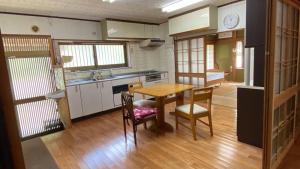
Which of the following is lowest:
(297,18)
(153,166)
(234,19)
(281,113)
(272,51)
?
(153,166)

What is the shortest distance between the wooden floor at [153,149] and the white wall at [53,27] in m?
2.15

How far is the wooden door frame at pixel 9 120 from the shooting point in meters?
0.55

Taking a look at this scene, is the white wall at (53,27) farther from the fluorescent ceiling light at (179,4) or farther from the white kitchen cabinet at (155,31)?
the fluorescent ceiling light at (179,4)

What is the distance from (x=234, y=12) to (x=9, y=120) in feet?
14.0

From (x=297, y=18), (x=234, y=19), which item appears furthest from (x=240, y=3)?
(x=297, y=18)

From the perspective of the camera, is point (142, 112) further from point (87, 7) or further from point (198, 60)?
point (198, 60)

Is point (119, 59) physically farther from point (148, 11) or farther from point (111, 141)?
point (111, 141)

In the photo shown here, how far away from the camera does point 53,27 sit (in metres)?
3.86

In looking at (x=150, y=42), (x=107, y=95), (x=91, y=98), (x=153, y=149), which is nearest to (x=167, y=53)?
(x=150, y=42)

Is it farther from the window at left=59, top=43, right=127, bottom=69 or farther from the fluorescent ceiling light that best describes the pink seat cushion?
the window at left=59, top=43, right=127, bottom=69

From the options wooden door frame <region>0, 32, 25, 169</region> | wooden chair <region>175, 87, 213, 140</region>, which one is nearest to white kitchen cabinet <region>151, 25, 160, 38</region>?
wooden chair <region>175, 87, 213, 140</region>

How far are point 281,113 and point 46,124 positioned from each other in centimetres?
388

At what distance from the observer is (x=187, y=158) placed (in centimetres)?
228

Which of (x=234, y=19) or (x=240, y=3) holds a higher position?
(x=240, y=3)
